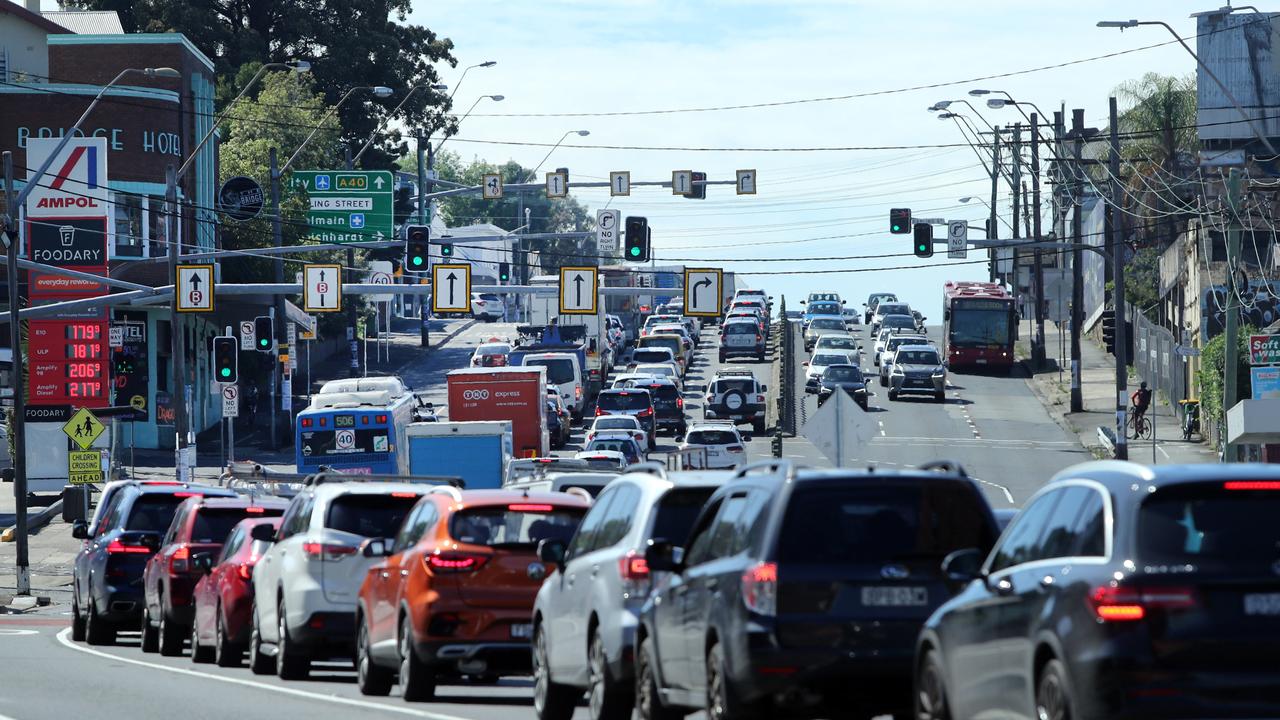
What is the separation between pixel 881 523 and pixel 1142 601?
2.74 metres

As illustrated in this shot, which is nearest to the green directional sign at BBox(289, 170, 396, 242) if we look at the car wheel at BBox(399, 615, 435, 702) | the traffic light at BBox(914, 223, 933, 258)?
the traffic light at BBox(914, 223, 933, 258)

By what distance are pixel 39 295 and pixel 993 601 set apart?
49043mm

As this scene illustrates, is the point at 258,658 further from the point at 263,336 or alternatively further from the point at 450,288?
the point at 450,288

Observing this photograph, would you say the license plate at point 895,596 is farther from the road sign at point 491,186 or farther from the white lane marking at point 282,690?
the road sign at point 491,186

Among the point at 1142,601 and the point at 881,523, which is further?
the point at 881,523

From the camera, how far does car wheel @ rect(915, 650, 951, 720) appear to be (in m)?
10.4

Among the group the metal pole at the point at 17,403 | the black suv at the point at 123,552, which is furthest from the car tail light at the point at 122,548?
the metal pole at the point at 17,403

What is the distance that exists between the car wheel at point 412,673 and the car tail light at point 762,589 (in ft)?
17.4

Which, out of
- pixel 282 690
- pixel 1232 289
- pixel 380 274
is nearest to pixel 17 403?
Result: pixel 1232 289

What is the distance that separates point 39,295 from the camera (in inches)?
2178

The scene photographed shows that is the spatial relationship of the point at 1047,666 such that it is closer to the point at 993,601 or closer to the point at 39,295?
the point at 993,601

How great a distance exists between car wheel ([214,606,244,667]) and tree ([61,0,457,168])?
72.8m

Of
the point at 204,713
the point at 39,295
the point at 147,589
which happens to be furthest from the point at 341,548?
the point at 39,295

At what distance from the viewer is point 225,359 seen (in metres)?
45.5
